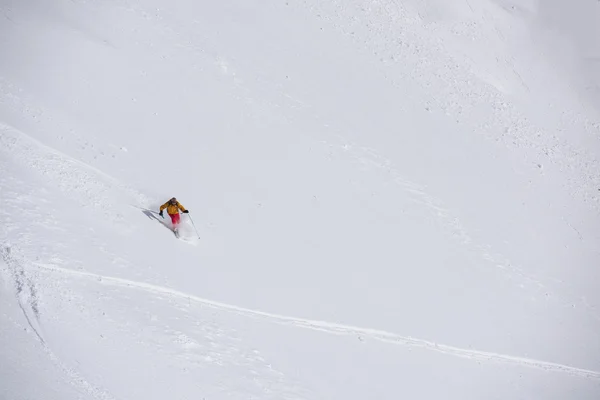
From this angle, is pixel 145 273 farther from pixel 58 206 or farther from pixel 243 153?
pixel 243 153

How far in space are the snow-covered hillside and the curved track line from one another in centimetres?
6

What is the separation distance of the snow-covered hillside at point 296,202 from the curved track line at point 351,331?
6 centimetres

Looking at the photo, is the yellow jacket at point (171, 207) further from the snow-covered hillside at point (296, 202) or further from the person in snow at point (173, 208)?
the snow-covered hillside at point (296, 202)

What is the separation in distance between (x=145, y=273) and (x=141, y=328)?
1.69 metres

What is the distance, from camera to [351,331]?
15750mm

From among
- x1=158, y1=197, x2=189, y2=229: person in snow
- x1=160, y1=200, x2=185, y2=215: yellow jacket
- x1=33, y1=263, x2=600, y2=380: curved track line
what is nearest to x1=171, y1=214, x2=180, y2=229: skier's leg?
x1=158, y1=197, x2=189, y2=229: person in snow

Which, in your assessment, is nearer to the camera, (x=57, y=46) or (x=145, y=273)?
(x=145, y=273)

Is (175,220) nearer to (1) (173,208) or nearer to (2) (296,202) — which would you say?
(1) (173,208)

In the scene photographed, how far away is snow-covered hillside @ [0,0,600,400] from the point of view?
13031 millimetres

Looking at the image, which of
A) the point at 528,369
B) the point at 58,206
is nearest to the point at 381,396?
the point at 528,369

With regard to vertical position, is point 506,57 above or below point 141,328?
above

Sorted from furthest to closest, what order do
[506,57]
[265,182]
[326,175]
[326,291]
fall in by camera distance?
[506,57]
[326,175]
[265,182]
[326,291]

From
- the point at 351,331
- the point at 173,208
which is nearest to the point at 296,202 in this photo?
the point at 173,208

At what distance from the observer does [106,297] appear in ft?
42.7
